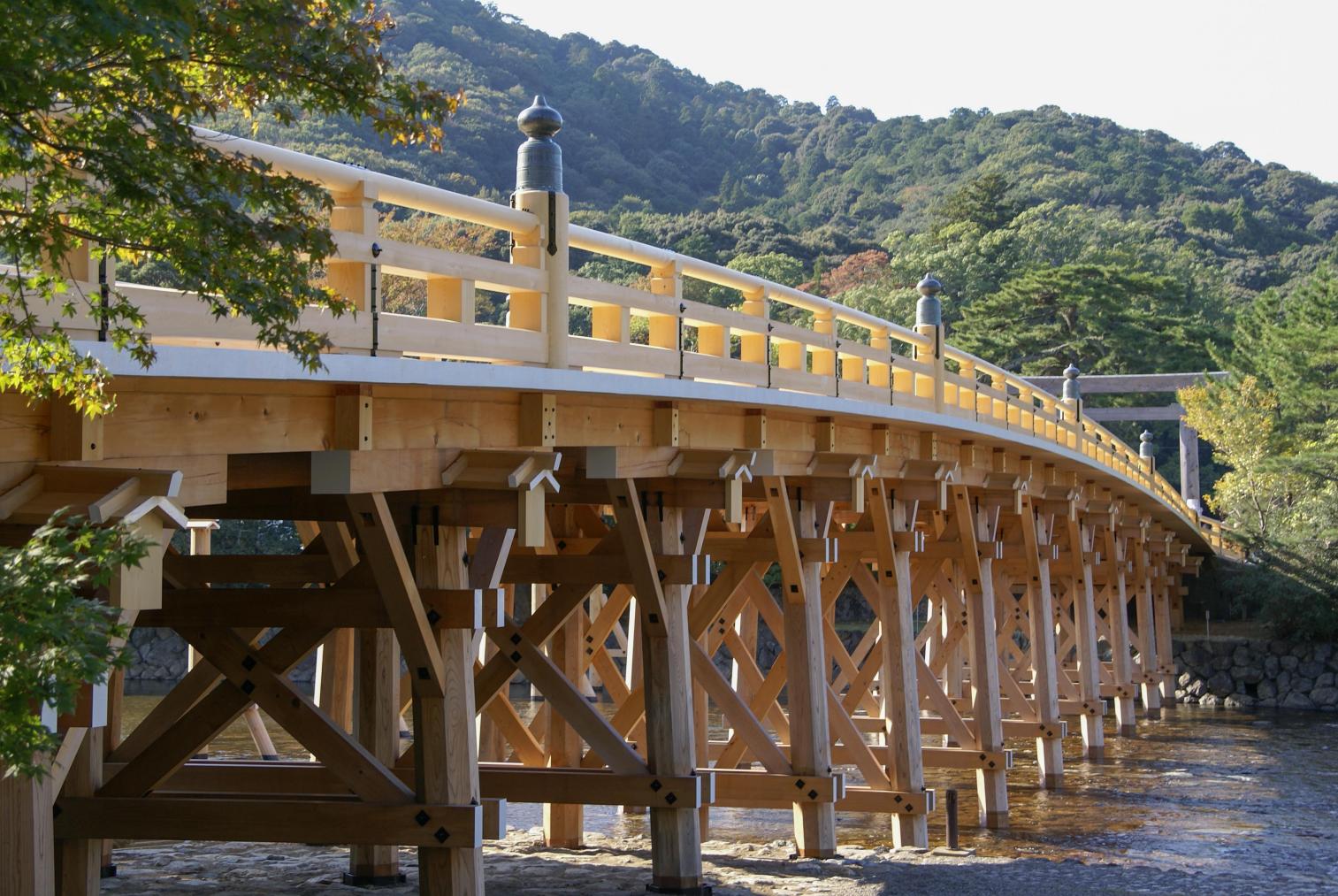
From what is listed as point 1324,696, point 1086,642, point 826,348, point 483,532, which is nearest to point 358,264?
point 483,532

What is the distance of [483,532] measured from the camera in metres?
7.33

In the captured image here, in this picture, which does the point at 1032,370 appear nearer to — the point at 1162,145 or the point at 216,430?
the point at 216,430

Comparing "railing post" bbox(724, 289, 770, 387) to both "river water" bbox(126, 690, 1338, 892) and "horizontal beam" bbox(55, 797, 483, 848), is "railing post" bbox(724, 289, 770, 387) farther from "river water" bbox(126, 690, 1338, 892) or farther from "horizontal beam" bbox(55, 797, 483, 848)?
"river water" bbox(126, 690, 1338, 892)

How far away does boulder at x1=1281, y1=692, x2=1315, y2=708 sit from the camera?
102 ft

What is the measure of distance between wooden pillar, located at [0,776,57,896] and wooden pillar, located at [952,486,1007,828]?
36.7 ft

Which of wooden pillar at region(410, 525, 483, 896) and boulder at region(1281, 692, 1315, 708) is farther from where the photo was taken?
boulder at region(1281, 692, 1315, 708)

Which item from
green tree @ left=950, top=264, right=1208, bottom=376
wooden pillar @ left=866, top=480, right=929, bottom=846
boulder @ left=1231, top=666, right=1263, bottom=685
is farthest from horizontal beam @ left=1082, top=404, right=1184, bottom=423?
wooden pillar @ left=866, top=480, right=929, bottom=846

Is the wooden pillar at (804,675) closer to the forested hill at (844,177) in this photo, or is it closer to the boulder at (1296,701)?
the boulder at (1296,701)

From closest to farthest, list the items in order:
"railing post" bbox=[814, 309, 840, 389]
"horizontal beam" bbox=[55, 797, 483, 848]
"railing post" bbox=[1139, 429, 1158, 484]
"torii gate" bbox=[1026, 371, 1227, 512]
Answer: "horizontal beam" bbox=[55, 797, 483, 848]
"railing post" bbox=[814, 309, 840, 389]
"railing post" bbox=[1139, 429, 1158, 484]
"torii gate" bbox=[1026, 371, 1227, 512]

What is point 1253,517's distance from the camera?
38.0m

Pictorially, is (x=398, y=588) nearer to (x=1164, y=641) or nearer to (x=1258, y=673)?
(x=1164, y=641)

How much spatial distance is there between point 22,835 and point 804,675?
6.80 metres

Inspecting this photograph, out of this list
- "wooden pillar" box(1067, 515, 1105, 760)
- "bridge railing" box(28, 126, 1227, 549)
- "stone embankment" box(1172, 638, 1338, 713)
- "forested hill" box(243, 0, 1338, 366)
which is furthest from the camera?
"forested hill" box(243, 0, 1338, 366)

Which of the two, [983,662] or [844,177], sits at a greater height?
[844,177]
